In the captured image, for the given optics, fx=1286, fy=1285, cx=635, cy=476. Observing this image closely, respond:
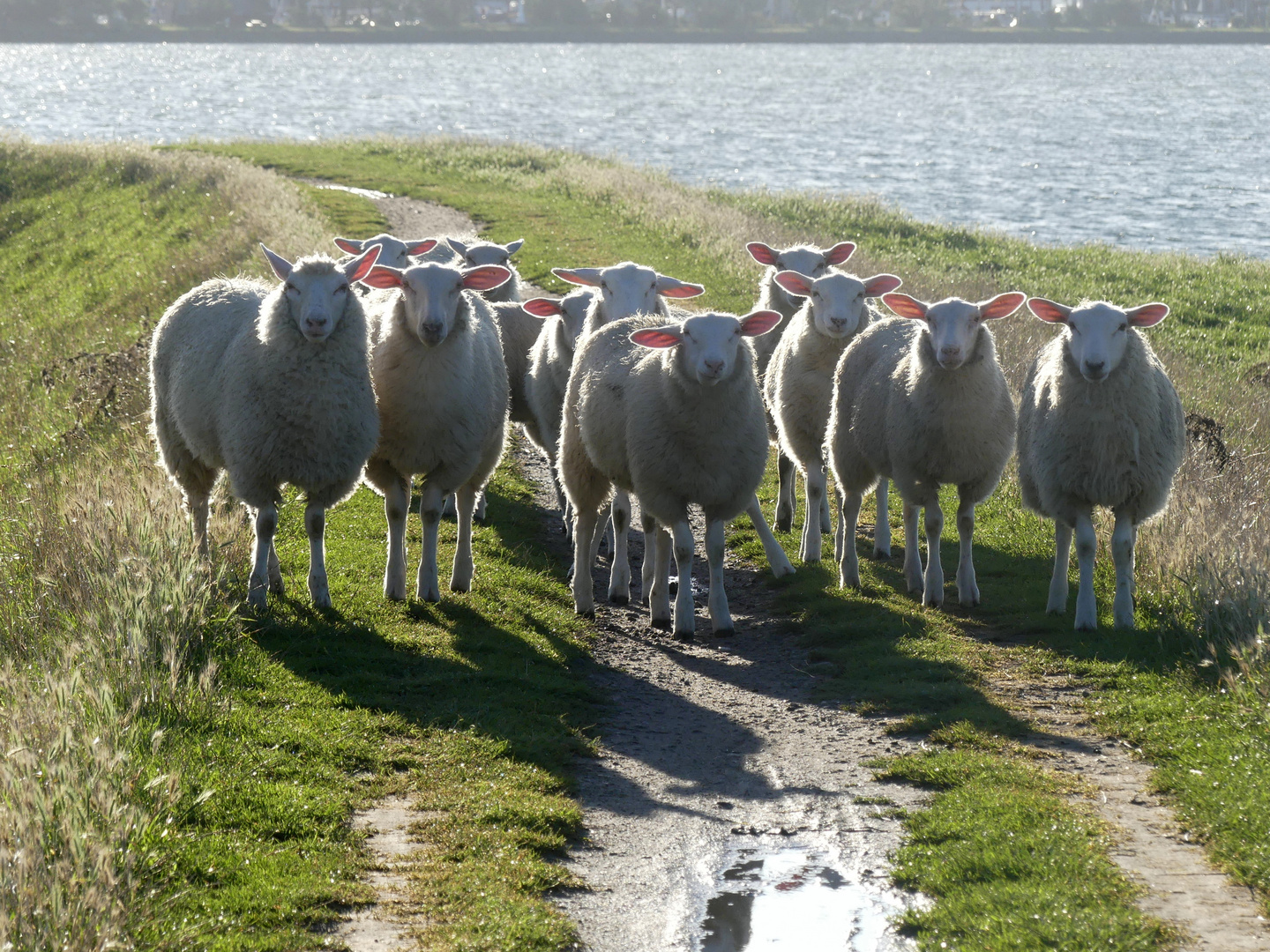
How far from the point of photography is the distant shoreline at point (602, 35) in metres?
128

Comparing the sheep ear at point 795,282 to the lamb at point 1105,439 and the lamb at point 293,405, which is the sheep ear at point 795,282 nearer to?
the lamb at point 1105,439

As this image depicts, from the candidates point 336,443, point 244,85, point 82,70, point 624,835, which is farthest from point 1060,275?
point 82,70

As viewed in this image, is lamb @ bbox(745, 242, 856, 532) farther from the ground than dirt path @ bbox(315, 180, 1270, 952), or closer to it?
farther from the ground

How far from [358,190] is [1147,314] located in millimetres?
25175

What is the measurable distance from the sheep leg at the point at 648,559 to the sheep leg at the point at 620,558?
0.37ft

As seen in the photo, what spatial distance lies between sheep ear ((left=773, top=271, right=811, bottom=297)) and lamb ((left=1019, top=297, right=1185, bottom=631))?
2116 millimetres

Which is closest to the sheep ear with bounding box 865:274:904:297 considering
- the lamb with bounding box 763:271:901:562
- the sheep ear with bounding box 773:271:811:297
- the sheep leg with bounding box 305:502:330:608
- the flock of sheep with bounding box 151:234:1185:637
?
the lamb with bounding box 763:271:901:562

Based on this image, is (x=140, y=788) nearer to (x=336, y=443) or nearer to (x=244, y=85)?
(x=336, y=443)

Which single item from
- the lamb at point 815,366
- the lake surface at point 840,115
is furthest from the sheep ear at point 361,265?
the lake surface at point 840,115

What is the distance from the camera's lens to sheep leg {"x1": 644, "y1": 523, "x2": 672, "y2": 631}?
8.10 meters

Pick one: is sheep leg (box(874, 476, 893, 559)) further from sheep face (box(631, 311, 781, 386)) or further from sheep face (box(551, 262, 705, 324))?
sheep face (box(631, 311, 781, 386))

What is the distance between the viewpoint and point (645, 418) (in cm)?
786

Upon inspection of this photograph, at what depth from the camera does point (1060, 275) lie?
73.1ft

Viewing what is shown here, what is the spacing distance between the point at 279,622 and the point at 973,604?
4.33m
